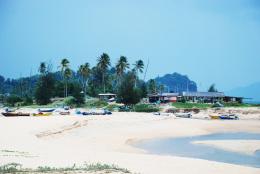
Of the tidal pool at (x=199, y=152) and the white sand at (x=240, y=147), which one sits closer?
the tidal pool at (x=199, y=152)

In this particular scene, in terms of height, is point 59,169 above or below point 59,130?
above

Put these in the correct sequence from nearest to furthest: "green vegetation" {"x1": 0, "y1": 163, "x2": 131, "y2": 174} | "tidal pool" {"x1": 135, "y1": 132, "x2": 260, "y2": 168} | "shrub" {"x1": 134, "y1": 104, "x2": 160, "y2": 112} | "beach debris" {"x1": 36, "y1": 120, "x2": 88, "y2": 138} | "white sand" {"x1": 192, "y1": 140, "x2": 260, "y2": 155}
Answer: "green vegetation" {"x1": 0, "y1": 163, "x2": 131, "y2": 174} < "tidal pool" {"x1": 135, "y1": 132, "x2": 260, "y2": 168} < "white sand" {"x1": 192, "y1": 140, "x2": 260, "y2": 155} < "beach debris" {"x1": 36, "y1": 120, "x2": 88, "y2": 138} < "shrub" {"x1": 134, "y1": 104, "x2": 160, "y2": 112}

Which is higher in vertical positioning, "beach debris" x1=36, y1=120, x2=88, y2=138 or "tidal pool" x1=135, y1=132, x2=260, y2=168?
"beach debris" x1=36, y1=120, x2=88, y2=138

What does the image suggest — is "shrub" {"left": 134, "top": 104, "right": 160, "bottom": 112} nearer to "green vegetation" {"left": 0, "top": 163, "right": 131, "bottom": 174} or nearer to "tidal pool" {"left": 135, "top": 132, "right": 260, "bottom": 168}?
"tidal pool" {"left": 135, "top": 132, "right": 260, "bottom": 168}

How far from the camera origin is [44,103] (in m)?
96.4

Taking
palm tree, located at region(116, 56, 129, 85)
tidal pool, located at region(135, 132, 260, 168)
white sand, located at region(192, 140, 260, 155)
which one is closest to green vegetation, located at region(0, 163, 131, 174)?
tidal pool, located at region(135, 132, 260, 168)

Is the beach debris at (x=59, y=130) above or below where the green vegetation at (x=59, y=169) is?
below

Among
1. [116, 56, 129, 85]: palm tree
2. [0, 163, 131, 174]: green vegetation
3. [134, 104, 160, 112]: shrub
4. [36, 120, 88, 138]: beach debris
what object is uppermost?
[116, 56, 129, 85]: palm tree

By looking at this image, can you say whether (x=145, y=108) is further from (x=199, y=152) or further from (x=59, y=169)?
(x=59, y=169)

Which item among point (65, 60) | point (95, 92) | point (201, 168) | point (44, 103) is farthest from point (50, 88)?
point (201, 168)

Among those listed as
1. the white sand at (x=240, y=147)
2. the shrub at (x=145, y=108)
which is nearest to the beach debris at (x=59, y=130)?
the white sand at (x=240, y=147)

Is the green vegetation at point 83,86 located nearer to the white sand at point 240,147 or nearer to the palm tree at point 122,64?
the palm tree at point 122,64

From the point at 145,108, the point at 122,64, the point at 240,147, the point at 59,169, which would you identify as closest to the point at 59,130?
the point at 240,147

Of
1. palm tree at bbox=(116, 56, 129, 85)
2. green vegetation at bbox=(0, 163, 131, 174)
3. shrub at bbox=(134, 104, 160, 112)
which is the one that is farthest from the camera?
palm tree at bbox=(116, 56, 129, 85)
